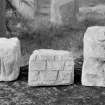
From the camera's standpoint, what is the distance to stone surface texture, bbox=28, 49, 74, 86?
369cm

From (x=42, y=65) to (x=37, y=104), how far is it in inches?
19.8

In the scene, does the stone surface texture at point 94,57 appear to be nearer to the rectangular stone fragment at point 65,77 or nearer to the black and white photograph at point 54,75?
the black and white photograph at point 54,75

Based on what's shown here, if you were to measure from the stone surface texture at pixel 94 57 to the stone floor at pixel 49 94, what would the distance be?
102 mm

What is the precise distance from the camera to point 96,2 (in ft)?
16.6

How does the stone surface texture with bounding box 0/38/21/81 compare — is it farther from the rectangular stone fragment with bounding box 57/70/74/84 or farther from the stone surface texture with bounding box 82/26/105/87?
the stone surface texture with bounding box 82/26/105/87

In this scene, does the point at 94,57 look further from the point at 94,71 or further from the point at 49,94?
the point at 49,94

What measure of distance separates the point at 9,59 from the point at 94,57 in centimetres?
98

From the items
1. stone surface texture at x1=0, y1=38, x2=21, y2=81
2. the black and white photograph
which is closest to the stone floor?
the black and white photograph

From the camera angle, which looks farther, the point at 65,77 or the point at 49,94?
the point at 65,77

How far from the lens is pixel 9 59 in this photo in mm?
3746

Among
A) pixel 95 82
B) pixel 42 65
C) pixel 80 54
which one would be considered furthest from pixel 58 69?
pixel 80 54

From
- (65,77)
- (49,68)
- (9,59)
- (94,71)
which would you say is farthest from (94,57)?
(9,59)

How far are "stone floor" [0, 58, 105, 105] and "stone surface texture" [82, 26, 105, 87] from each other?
0.10 meters

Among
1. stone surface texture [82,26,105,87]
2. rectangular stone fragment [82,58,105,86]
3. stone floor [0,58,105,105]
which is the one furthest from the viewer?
rectangular stone fragment [82,58,105,86]
